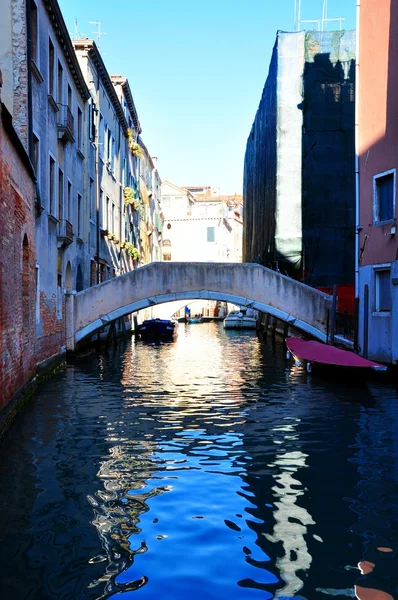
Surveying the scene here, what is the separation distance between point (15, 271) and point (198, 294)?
10.2 metres

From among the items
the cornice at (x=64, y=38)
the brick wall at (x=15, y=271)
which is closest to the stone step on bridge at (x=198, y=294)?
the cornice at (x=64, y=38)

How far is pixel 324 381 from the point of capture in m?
14.0

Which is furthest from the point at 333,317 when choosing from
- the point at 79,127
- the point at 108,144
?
the point at 108,144

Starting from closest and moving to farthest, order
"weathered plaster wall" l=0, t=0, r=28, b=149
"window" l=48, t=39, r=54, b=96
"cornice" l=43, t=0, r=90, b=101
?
1. "weathered plaster wall" l=0, t=0, r=28, b=149
2. "cornice" l=43, t=0, r=90, b=101
3. "window" l=48, t=39, r=54, b=96

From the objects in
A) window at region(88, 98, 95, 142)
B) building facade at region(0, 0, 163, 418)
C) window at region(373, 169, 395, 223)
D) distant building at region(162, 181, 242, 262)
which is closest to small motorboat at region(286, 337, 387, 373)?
window at region(373, 169, 395, 223)

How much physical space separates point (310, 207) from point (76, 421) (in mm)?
15057

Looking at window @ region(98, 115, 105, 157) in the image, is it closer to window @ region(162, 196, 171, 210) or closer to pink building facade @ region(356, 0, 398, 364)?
pink building facade @ region(356, 0, 398, 364)

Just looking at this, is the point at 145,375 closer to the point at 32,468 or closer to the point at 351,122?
the point at 32,468

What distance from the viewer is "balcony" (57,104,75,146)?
53.9 ft

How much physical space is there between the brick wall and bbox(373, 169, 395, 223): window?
7.17 meters

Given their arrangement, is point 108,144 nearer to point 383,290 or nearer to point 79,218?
point 79,218

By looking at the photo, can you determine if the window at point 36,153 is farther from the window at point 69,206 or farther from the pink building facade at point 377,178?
the pink building facade at point 377,178

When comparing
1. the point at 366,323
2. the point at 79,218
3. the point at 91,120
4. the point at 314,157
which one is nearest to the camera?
the point at 366,323

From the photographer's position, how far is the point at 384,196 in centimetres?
1456
